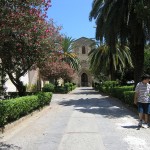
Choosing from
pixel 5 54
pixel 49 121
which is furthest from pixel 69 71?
pixel 5 54

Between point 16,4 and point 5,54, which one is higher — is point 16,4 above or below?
above

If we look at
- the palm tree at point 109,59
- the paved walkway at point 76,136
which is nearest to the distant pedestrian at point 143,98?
the paved walkway at point 76,136

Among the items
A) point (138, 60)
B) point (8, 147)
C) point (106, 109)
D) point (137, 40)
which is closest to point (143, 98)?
point (8, 147)

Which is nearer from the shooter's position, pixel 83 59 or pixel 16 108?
pixel 16 108

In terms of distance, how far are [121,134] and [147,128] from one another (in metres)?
1.39

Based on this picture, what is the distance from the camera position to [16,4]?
8.66m

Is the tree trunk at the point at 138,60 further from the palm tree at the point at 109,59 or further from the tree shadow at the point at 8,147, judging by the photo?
the palm tree at the point at 109,59

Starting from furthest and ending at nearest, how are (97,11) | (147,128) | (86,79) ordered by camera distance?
(86,79)
(97,11)
(147,128)

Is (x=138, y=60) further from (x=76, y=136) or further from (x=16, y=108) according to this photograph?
(x=76, y=136)

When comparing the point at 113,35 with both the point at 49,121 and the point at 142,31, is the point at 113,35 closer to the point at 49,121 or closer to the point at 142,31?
the point at 142,31

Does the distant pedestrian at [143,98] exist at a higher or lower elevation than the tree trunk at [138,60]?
lower

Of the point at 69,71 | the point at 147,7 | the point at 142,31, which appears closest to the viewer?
the point at 147,7

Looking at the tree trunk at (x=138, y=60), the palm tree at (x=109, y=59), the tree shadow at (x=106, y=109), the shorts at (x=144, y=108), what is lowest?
the tree shadow at (x=106, y=109)


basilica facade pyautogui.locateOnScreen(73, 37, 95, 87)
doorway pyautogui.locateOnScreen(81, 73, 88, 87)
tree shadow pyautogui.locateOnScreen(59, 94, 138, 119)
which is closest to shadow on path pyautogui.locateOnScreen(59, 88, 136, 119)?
tree shadow pyautogui.locateOnScreen(59, 94, 138, 119)
